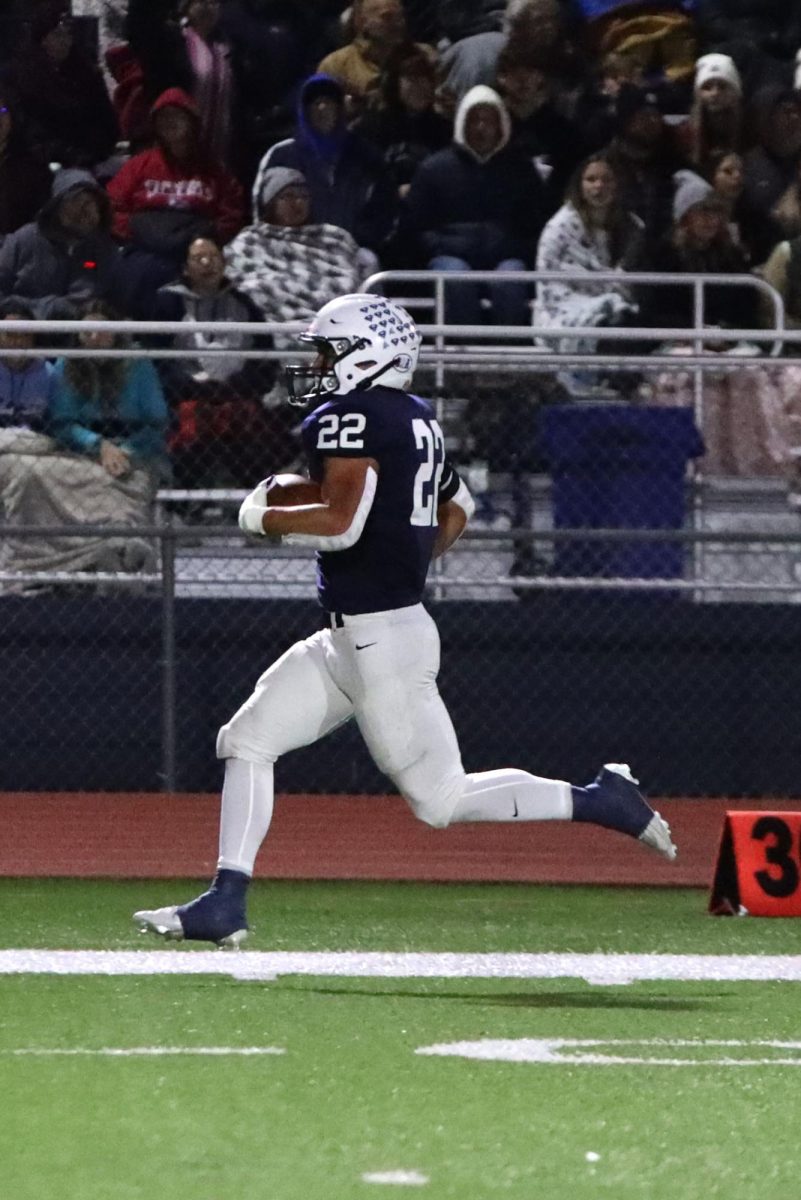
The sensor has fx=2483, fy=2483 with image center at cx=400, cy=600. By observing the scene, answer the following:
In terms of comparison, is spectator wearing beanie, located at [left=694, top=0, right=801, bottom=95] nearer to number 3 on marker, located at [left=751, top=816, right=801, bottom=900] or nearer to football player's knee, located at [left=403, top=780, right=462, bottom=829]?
Result: number 3 on marker, located at [left=751, top=816, right=801, bottom=900]

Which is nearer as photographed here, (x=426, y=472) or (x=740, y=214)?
(x=426, y=472)

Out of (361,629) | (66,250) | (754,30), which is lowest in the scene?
(361,629)

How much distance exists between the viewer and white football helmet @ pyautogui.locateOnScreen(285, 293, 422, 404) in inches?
262

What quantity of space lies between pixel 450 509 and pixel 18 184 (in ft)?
24.5

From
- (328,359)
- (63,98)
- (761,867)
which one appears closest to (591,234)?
(63,98)

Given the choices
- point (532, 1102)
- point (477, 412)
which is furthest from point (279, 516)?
point (477, 412)

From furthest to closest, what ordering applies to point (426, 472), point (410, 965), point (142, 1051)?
point (410, 965) → point (426, 472) → point (142, 1051)

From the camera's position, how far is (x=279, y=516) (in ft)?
21.4

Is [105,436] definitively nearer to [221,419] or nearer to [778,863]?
[221,419]

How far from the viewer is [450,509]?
279 inches

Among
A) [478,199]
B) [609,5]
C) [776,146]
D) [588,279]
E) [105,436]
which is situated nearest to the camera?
[105,436]

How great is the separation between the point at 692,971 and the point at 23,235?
723 centimetres

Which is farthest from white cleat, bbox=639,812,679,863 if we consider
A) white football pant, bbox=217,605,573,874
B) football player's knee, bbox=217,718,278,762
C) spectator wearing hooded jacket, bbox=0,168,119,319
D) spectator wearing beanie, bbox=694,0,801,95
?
spectator wearing beanie, bbox=694,0,801,95

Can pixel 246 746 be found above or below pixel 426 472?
below
